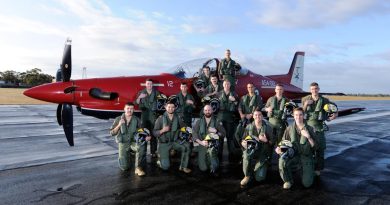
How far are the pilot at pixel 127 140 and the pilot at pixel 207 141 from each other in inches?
43.7

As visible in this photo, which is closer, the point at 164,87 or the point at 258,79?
the point at 164,87

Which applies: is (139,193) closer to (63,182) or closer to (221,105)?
(63,182)

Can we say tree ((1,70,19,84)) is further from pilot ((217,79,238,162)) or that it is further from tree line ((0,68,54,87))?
pilot ((217,79,238,162))

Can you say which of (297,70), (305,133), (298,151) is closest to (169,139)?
(298,151)

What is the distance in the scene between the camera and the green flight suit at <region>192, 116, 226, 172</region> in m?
6.62

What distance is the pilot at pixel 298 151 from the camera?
5738mm

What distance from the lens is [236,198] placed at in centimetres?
511

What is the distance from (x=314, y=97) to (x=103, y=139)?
7.43 m

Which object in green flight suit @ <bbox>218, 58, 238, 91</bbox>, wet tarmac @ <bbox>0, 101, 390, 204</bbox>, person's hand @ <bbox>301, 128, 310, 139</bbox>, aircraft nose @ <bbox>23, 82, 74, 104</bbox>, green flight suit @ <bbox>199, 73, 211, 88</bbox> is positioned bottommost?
wet tarmac @ <bbox>0, 101, 390, 204</bbox>

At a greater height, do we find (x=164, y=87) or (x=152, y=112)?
(x=164, y=87)

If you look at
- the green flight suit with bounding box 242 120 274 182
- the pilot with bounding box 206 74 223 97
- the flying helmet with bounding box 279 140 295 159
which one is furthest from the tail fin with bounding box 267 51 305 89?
the flying helmet with bounding box 279 140 295 159

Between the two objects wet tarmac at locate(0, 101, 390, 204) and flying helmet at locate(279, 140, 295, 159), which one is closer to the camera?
wet tarmac at locate(0, 101, 390, 204)

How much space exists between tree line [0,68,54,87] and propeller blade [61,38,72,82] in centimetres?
10251

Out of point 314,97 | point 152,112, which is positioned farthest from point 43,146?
point 314,97
